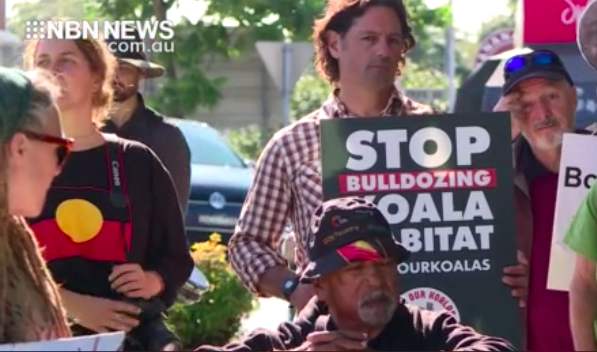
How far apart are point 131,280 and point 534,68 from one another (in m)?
1.39

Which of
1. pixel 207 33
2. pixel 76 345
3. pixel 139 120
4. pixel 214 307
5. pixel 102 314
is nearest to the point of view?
pixel 76 345

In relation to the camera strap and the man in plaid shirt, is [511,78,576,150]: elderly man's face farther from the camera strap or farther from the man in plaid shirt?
the camera strap

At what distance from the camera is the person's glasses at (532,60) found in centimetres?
458

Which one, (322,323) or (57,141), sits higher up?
(57,141)

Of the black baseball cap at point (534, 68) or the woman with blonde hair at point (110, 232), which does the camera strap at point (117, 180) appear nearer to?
the woman with blonde hair at point (110, 232)

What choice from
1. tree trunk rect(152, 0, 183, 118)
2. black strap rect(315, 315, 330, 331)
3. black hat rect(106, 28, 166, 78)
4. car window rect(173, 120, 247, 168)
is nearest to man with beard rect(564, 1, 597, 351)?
black strap rect(315, 315, 330, 331)

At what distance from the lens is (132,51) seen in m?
5.07

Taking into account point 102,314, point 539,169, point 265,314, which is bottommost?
point 265,314

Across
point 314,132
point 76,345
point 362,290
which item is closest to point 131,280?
point 314,132

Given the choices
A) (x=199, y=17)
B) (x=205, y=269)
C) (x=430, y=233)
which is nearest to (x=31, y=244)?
(x=430, y=233)

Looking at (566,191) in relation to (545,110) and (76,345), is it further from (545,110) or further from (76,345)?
(76,345)

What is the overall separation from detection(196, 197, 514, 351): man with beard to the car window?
3.22 meters

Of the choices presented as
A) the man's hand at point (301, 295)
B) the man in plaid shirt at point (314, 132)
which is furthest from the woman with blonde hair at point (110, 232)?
the man's hand at point (301, 295)

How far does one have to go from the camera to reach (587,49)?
4543mm
